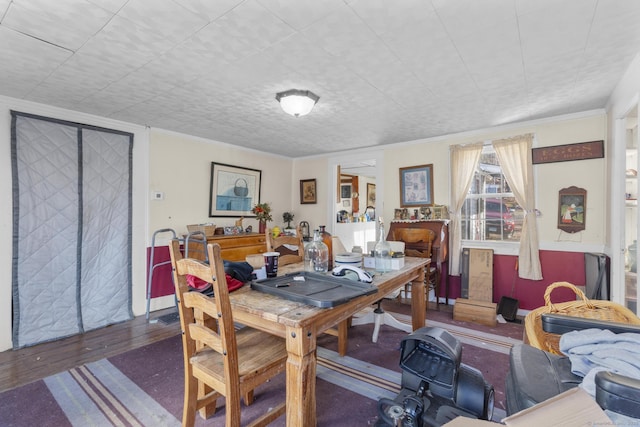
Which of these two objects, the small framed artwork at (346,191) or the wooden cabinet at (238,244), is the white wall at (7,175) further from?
the small framed artwork at (346,191)

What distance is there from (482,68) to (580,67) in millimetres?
719

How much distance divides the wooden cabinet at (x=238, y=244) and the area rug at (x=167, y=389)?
132cm

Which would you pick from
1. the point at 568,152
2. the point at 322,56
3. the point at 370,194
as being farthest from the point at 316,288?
the point at 370,194

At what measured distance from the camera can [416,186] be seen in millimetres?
4262

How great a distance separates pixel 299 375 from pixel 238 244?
116 inches

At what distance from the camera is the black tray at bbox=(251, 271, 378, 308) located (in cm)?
142

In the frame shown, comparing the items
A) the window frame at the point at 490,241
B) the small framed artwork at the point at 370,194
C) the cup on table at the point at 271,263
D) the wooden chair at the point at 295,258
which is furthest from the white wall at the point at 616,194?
the small framed artwork at the point at 370,194

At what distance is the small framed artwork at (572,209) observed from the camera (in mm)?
3186

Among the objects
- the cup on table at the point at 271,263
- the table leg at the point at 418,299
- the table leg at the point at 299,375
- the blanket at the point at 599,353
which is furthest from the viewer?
the table leg at the point at 418,299

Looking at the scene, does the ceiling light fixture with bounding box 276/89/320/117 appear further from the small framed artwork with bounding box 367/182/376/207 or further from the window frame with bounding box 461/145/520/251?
the small framed artwork with bounding box 367/182/376/207

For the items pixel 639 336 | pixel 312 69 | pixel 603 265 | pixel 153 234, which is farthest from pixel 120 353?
pixel 603 265

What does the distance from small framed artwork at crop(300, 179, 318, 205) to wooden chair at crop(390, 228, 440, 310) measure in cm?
186

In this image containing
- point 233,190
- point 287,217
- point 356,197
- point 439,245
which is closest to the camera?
point 439,245

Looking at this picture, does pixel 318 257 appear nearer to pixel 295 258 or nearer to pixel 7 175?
pixel 295 258
